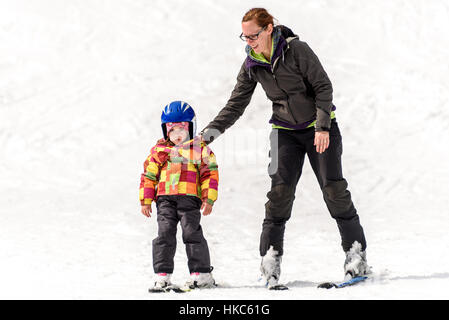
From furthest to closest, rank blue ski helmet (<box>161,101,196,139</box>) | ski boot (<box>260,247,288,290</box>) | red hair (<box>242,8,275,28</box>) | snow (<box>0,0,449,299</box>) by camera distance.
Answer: snow (<box>0,0,449,299</box>), blue ski helmet (<box>161,101,196,139</box>), ski boot (<box>260,247,288,290</box>), red hair (<box>242,8,275,28</box>)

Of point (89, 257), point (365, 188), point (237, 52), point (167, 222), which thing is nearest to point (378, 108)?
point (365, 188)

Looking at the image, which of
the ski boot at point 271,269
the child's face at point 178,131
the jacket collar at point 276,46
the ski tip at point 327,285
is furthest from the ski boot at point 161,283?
the jacket collar at point 276,46

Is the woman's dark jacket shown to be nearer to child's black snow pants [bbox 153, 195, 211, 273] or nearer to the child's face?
the child's face

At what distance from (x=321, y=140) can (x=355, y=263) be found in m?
1.05

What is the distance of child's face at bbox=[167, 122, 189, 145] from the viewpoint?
5148 millimetres

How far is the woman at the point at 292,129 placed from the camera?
482cm

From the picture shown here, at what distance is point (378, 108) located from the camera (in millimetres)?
12977

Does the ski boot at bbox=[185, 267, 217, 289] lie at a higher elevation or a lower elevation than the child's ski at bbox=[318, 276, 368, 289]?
higher

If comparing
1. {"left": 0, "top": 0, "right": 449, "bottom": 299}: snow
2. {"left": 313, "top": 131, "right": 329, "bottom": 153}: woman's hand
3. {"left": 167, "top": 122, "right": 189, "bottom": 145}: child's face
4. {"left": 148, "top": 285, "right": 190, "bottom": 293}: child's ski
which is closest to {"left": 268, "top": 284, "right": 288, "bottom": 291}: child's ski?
{"left": 0, "top": 0, "right": 449, "bottom": 299}: snow

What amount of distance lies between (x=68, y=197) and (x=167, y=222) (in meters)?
5.46

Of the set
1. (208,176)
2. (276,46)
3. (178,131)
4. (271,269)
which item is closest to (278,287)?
(271,269)

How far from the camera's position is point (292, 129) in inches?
198

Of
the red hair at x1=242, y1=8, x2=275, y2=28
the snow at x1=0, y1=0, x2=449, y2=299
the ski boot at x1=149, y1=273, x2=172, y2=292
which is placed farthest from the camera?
the snow at x1=0, y1=0, x2=449, y2=299

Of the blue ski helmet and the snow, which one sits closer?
the blue ski helmet
